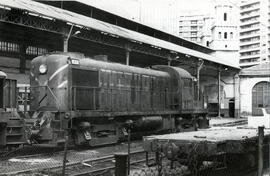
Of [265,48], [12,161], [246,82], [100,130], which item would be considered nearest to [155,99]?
[100,130]

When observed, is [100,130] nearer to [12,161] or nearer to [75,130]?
[75,130]

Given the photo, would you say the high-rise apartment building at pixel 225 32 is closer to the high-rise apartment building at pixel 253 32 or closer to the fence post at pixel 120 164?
the high-rise apartment building at pixel 253 32

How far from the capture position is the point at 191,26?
12700 cm

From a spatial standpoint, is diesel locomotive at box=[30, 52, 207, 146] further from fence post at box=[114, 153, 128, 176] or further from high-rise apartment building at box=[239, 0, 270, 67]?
high-rise apartment building at box=[239, 0, 270, 67]

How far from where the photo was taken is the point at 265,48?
344ft

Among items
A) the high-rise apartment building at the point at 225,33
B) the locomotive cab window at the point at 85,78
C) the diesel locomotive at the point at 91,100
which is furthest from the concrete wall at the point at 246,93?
the locomotive cab window at the point at 85,78

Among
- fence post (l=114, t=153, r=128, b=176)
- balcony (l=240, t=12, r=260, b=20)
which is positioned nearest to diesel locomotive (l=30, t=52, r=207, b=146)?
fence post (l=114, t=153, r=128, b=176)

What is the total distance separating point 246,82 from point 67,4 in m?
29.2

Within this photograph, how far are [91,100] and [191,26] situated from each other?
115 metres

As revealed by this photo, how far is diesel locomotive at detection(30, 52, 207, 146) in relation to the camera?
14203 millimetres

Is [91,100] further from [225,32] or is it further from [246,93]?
[225,32]

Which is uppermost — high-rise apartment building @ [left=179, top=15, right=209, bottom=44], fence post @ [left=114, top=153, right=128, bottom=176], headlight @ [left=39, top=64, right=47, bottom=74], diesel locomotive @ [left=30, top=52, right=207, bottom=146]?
high-rise apartment building @ [left=179, top=15, right=209, bottom=44]

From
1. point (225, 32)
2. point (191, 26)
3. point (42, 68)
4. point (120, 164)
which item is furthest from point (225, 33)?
point (120, 164)

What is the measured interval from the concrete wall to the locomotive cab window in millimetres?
36088
